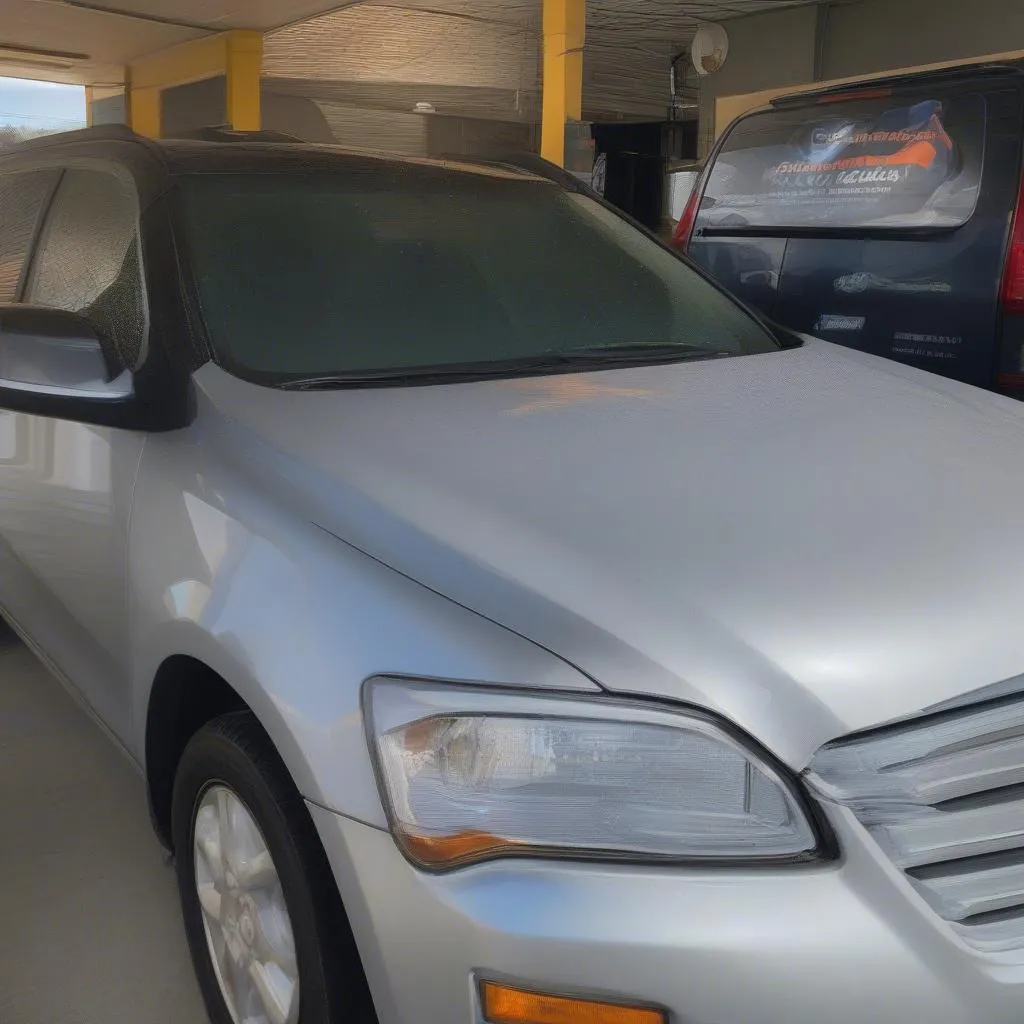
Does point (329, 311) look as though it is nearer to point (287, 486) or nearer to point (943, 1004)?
point (287, 486)

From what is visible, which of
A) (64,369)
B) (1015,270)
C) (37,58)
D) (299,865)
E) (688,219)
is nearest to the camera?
(299,865)

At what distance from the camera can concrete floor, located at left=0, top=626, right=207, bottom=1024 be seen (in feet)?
6.70

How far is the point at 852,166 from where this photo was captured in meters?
4.66

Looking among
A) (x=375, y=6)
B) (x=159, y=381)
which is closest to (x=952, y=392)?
(x=159, y=381)

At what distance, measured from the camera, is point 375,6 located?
12.5 metres

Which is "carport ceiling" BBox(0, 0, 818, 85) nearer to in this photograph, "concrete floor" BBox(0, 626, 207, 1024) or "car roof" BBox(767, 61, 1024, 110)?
"car roof" BBox(767, 61, 1024, 110)

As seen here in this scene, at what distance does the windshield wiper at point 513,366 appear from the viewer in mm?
1950

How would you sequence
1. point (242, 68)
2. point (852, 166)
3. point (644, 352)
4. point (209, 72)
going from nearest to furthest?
point (644, 352) < point (852, 166) < point (242, 68) < point (209, 72)

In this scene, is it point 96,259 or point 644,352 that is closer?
point 644,352

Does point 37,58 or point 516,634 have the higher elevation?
point 37,58

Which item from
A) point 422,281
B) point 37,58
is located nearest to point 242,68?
point 37,58

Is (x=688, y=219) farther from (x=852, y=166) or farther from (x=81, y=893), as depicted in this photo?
(x=81, y=893)

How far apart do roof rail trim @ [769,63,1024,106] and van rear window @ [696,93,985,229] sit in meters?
0.06

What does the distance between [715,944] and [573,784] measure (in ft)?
0.72
